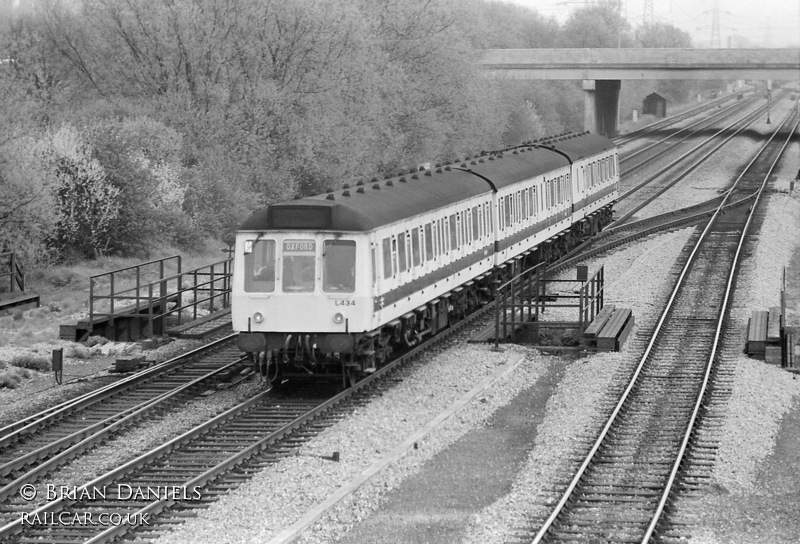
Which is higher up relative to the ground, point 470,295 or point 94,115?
point 94,115

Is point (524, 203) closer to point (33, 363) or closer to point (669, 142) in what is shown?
point (33, 363)

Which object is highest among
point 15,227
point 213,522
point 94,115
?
point 94,115

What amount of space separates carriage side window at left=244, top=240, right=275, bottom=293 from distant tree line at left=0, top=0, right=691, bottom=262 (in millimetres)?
14948

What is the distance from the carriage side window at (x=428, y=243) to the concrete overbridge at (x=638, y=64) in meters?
60.3

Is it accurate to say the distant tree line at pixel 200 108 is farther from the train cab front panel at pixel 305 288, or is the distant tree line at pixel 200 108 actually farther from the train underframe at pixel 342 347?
the train cab front panel at pixel 305 288

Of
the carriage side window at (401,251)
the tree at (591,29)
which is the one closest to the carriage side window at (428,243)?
the carriage side window at (401,251)

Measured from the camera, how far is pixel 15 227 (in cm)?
3131

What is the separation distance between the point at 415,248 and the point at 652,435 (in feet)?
18.6

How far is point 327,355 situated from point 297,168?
27.8 metres

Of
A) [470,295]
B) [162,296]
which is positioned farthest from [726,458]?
[162,296]

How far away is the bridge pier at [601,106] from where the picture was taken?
289 ft

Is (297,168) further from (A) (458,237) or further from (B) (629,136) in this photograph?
(B) (629,136)

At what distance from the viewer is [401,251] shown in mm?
19562

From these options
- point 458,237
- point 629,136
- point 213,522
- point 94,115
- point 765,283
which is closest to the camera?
point 213,522
